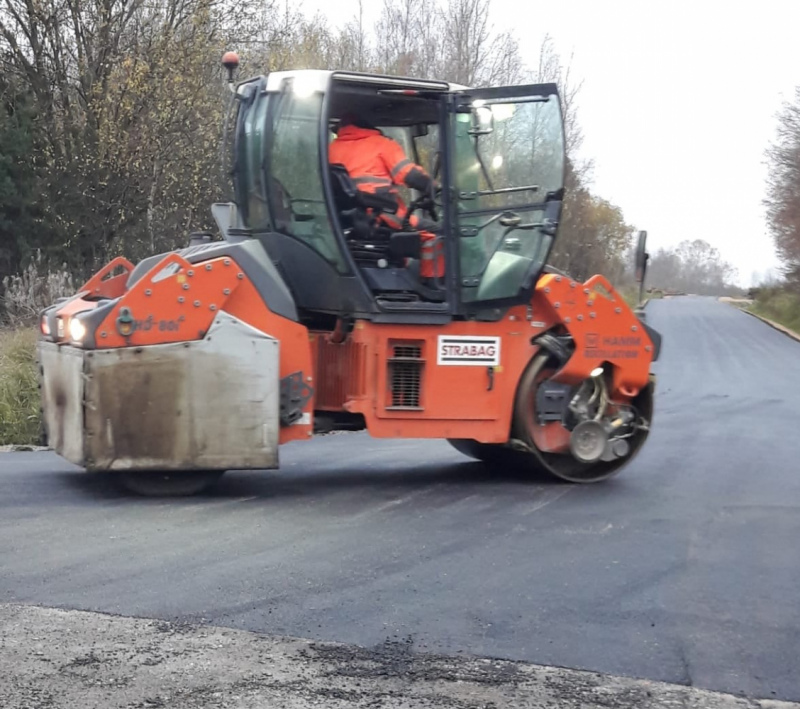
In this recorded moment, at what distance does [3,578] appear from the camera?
497 cm

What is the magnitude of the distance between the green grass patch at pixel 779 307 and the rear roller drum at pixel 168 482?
34.8 metres

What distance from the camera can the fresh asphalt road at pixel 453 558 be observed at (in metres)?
4.41

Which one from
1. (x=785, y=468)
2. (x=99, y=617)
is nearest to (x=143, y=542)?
(x=99, y=617)

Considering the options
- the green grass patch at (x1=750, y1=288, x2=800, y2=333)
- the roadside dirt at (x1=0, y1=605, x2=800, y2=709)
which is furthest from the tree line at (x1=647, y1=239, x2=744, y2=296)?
the roadside dirt at (x1=0, y1=605, x2=800, y2=709)

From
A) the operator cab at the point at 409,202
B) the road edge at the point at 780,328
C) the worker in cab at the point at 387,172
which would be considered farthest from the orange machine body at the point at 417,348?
the road edge at the point at 780,328

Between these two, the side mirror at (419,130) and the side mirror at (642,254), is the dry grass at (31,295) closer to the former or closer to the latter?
the side mirror at (419,130)

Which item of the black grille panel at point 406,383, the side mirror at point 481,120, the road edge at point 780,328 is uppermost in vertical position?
the side mirror at point 481,120

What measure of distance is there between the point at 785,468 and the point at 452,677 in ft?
19.8

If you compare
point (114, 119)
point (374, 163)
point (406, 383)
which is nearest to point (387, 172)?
point (374, 163)

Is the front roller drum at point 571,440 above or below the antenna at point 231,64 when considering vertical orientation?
below

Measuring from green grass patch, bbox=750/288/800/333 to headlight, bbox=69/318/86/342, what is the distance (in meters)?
35.4

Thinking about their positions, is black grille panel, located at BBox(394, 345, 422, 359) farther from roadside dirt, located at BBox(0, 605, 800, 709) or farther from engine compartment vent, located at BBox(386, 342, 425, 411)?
roadside dirt, located at BBox(0, 605, 800, 709)

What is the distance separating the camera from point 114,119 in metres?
20.8

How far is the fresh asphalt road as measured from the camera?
4414 mm
